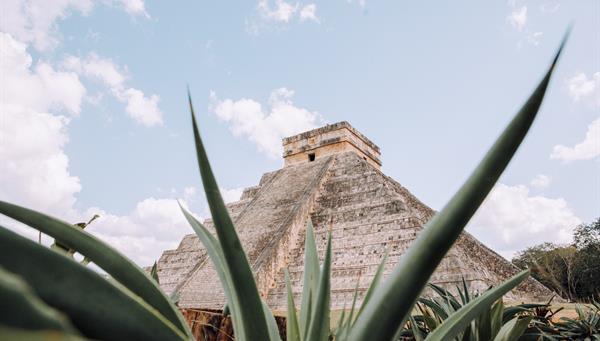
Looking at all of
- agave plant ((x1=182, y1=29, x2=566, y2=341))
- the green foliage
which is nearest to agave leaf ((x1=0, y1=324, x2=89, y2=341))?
agave plant ((x1=182, y1=29, x2=566, y2=341))

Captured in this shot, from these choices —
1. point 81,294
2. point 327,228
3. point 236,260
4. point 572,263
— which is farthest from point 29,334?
point 572,263

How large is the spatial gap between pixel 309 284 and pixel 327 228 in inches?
315

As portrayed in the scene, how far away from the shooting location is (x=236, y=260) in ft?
1.86

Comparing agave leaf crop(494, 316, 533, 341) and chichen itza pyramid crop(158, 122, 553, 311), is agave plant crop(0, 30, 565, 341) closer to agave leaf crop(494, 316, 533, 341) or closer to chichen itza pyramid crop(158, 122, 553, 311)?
agave leaf crop(494, 316, 533, 341)

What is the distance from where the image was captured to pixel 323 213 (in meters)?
9.84

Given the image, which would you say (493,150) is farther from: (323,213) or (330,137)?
(330,137)

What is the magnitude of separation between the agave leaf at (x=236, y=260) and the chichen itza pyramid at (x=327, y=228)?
20.7 ft

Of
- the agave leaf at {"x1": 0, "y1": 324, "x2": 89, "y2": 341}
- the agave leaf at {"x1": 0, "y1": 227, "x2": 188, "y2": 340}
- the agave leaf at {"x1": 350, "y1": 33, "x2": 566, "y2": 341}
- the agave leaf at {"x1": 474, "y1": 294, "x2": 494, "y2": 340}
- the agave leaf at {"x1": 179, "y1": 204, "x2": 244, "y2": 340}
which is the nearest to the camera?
the agave leaf at {"x1": 0, "y1": 324, "x2": 89, "y2": 341}

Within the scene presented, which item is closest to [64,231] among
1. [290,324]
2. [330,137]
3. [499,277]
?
[290,324]

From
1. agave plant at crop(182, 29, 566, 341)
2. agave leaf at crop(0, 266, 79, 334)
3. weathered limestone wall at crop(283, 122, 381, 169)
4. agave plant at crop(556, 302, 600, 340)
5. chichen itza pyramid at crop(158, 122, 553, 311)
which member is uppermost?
weathered limestone wall at crop(283, 122, 381, 169)

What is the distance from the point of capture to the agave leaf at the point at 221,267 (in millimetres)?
634

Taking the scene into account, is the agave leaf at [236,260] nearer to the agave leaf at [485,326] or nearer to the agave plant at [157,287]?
the agave plant at [157,287]

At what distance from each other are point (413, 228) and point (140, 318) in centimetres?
768

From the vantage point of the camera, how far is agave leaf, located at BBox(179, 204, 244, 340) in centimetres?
63
